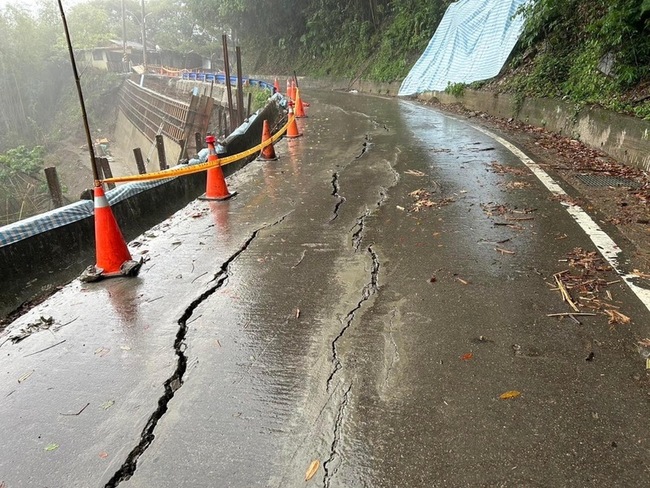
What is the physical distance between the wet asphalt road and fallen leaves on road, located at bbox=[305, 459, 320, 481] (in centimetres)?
2

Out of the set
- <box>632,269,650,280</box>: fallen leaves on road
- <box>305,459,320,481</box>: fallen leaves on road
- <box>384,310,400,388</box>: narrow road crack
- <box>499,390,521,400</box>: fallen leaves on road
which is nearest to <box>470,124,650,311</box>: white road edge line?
<box>632,269,650,280</box>: fallen leaves on road

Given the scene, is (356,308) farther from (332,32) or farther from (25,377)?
(332,32)

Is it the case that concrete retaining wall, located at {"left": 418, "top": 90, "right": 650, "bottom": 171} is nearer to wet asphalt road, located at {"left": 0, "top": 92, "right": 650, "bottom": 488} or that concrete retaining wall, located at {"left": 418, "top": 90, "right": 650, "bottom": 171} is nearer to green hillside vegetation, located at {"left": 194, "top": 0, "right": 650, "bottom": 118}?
green hillside vegetation, located at {"left": 194, "top": 0, "right": 650, "bottom": 118}

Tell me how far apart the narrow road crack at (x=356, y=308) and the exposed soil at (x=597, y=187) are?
1.92 meters

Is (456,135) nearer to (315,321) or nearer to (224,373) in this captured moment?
(315,321)

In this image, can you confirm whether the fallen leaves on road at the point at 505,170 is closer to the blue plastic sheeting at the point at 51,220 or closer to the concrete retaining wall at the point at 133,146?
the blue plastic sheeting at the point at 51,220

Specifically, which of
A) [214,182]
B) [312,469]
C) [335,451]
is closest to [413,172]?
[214,182]

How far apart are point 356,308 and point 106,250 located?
86.2 inches

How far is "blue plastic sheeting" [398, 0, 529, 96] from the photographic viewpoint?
1343cm

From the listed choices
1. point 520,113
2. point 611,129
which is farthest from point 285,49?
point 611,129

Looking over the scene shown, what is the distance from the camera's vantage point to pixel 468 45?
605 inches

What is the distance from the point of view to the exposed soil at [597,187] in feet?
13.5

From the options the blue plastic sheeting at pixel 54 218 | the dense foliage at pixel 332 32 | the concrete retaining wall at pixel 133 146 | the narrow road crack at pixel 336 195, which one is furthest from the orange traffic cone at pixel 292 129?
the concrete retaining wall at pixel 133 146

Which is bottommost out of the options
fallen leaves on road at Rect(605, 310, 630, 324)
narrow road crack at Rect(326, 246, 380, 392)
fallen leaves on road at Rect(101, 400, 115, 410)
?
fallen leaves on road at Rect(101, 400, 115, 410)
